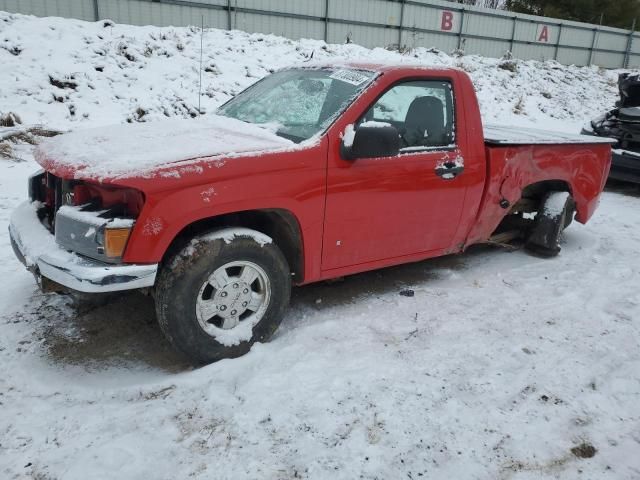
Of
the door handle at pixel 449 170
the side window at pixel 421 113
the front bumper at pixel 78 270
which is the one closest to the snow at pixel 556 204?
the door handle at pixel 449 170

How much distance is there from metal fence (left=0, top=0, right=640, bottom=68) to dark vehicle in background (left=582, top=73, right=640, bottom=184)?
9.55 m

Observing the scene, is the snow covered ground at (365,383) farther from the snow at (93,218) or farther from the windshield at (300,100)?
the windshield at (300,100)

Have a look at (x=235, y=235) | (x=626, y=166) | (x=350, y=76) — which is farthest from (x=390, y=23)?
(x=235, y=235)

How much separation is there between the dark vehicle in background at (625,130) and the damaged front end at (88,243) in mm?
7629

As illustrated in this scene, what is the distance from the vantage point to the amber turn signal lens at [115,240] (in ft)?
8.29

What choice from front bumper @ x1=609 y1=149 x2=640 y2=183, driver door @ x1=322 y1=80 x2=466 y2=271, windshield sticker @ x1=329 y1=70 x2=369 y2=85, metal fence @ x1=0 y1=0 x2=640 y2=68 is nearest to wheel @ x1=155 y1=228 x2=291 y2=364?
driver door @ x1=322 y1=80 x2=466 y2=271

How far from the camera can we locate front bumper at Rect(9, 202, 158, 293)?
98.6 inches

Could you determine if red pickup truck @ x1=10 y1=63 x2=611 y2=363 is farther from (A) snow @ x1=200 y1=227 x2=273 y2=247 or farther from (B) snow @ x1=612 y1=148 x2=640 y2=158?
(B) snow @ x1=612 y1=148 x2=640 y2=158

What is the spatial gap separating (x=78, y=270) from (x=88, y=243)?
15 centimetres

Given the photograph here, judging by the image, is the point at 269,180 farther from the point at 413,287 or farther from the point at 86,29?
the point at 86,29

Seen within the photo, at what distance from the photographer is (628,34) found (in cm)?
2516

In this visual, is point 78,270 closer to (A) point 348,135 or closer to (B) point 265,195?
(B) point 265,195

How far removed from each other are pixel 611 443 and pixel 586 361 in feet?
2.64

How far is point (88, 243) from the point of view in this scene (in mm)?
2578
